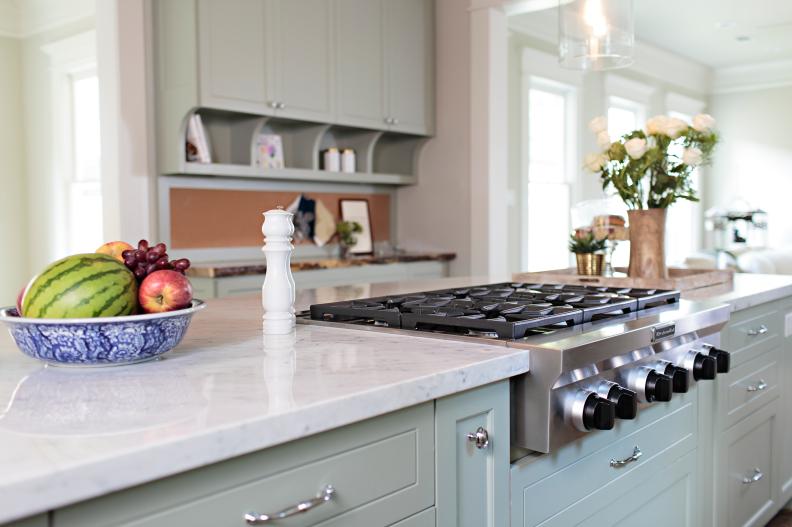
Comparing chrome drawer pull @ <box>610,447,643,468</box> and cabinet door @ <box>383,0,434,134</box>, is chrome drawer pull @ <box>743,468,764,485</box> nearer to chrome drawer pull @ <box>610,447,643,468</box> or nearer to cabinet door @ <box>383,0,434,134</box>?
chrome drawer pull @ <box>610,447,643,468</box>

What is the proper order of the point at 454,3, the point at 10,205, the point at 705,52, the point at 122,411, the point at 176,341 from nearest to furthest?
the point at 122,411
the point at 176,341
the point at 454,3
the point at 10,205
the point at 705,52

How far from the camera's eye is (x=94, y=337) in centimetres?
106

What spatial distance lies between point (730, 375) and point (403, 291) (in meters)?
0.98

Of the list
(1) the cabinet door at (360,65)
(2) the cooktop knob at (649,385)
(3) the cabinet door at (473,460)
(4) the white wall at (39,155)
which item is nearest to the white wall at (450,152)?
(1) the cabinet door at (360,65)

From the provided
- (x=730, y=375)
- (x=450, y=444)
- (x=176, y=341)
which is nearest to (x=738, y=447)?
(x=730, y=375)

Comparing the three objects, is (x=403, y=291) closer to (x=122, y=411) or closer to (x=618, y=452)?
(x=618, y=452)

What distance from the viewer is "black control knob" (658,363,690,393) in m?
1.63

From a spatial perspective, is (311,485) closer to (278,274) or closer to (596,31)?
(278,274)

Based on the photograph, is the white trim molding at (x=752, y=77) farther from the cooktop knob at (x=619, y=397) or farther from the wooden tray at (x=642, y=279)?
the cooktop knob at (x=619, y=397)

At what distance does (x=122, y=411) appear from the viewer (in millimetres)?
886

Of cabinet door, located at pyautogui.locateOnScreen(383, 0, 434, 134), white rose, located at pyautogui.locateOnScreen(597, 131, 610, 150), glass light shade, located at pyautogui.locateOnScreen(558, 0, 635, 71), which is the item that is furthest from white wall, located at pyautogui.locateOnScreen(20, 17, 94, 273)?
white rose, located at pyautogui.locateOnScreen(597, 131, 610, 150)

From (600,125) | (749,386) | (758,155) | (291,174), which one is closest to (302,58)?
(291,174)

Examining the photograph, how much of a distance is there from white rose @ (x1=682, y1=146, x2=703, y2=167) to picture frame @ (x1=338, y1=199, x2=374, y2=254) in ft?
9.03

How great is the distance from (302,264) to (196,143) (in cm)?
82
